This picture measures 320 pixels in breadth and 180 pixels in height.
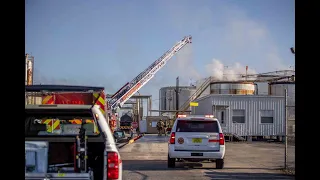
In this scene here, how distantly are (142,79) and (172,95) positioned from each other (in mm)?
18531

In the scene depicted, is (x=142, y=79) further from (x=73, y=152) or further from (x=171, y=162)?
(x=73, y=152)

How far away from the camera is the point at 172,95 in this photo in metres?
57.0

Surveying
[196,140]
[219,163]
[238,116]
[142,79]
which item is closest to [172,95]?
[142,79]

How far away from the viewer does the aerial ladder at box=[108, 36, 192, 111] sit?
121ft

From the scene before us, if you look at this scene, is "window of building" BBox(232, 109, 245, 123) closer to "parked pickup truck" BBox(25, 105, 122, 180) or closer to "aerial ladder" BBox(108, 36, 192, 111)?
"aerial ladder" BBox(108, 36, 192, 111)

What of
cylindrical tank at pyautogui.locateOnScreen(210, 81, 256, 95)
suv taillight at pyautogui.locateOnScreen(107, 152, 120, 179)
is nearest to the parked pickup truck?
suv taillight at pyautogui.locateOnScreen(107, 152, 120, 179)

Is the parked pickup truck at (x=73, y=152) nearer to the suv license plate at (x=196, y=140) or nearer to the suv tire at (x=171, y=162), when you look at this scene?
the suv license plate at (x=196, y=140)

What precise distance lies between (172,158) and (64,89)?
8.45 m

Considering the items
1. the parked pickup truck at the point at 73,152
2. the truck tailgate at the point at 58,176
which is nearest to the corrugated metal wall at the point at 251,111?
the parked pickup truck at the point at 73,152

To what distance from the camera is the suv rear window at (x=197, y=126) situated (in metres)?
14.8

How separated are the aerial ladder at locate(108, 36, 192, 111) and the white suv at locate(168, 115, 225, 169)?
20.5 metres
